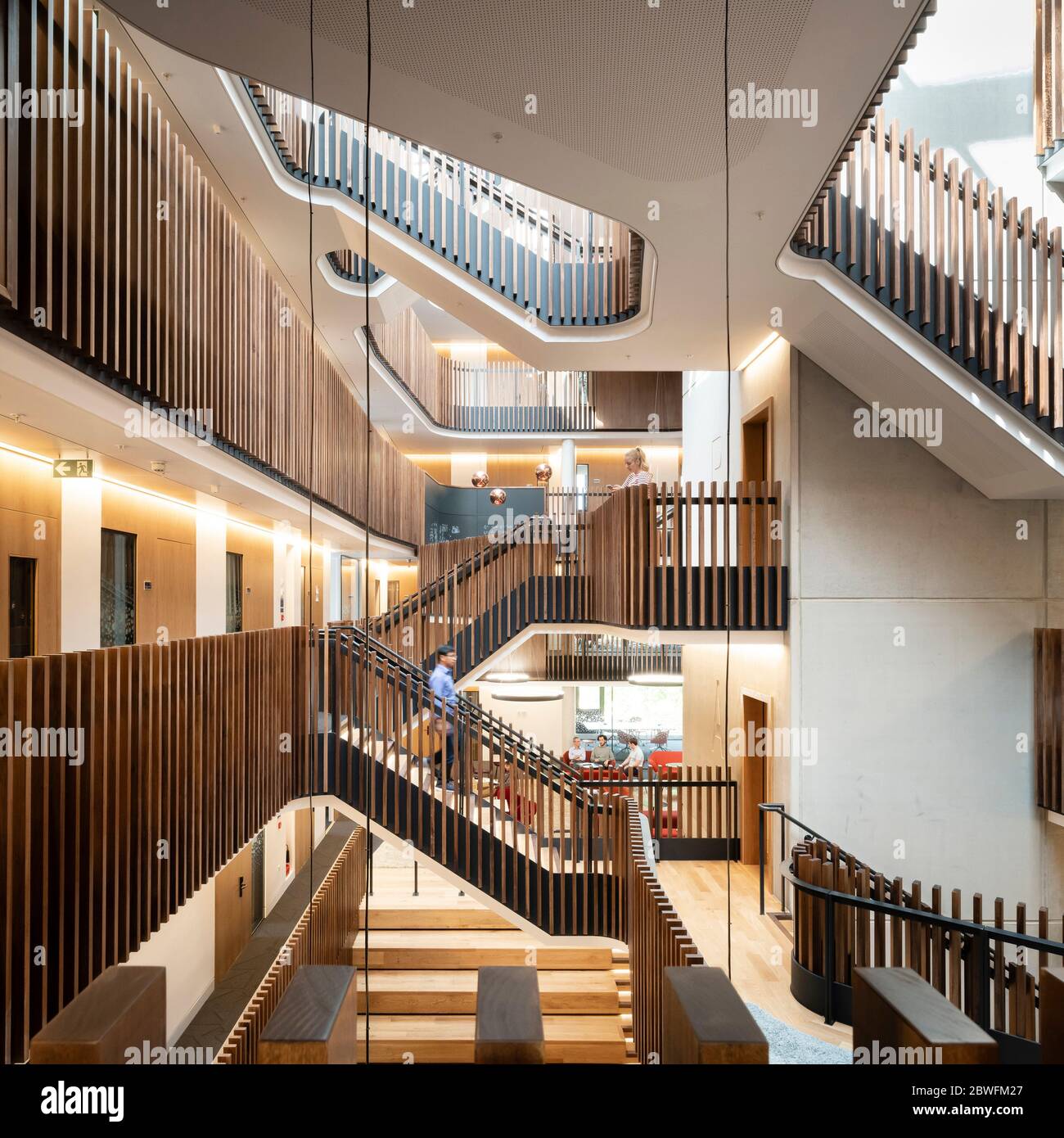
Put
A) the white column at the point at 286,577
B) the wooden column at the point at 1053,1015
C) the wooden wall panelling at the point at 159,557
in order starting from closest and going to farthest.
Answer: the wooden column at the point at 1053,1015, the wooden wall panelling at the point at 159,557, the white column at the point at 286,577

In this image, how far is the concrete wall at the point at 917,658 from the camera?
800 cm

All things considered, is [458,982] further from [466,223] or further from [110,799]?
[466,223]

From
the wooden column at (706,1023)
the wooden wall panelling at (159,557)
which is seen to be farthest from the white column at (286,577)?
the wooden column at (706,1023)

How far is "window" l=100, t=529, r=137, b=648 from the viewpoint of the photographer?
21.9 feet

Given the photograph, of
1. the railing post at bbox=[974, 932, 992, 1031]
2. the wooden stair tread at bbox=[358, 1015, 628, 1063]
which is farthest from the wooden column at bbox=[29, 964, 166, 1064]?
the wooden stair tread at bbox=[358, 1015, 628, 1063]

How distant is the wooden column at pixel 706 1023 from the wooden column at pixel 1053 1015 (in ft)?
0.98

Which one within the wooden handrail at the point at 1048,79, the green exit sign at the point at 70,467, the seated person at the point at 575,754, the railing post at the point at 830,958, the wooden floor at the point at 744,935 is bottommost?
the seated person at the point at 575,754

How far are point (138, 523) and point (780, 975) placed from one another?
6.76 m

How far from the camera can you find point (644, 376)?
60.6 ft

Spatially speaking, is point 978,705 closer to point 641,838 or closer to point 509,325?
point 641,838

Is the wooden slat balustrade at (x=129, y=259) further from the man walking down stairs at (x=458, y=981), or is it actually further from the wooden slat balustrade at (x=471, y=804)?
the man walking down stairs at (x=458, y=981)

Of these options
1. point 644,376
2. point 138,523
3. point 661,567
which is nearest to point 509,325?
point 661,567

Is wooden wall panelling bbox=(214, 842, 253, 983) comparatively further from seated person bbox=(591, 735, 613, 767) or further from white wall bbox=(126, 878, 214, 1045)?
seated person bbox=(591, 735, 613, 767)

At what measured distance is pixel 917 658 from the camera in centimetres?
809
